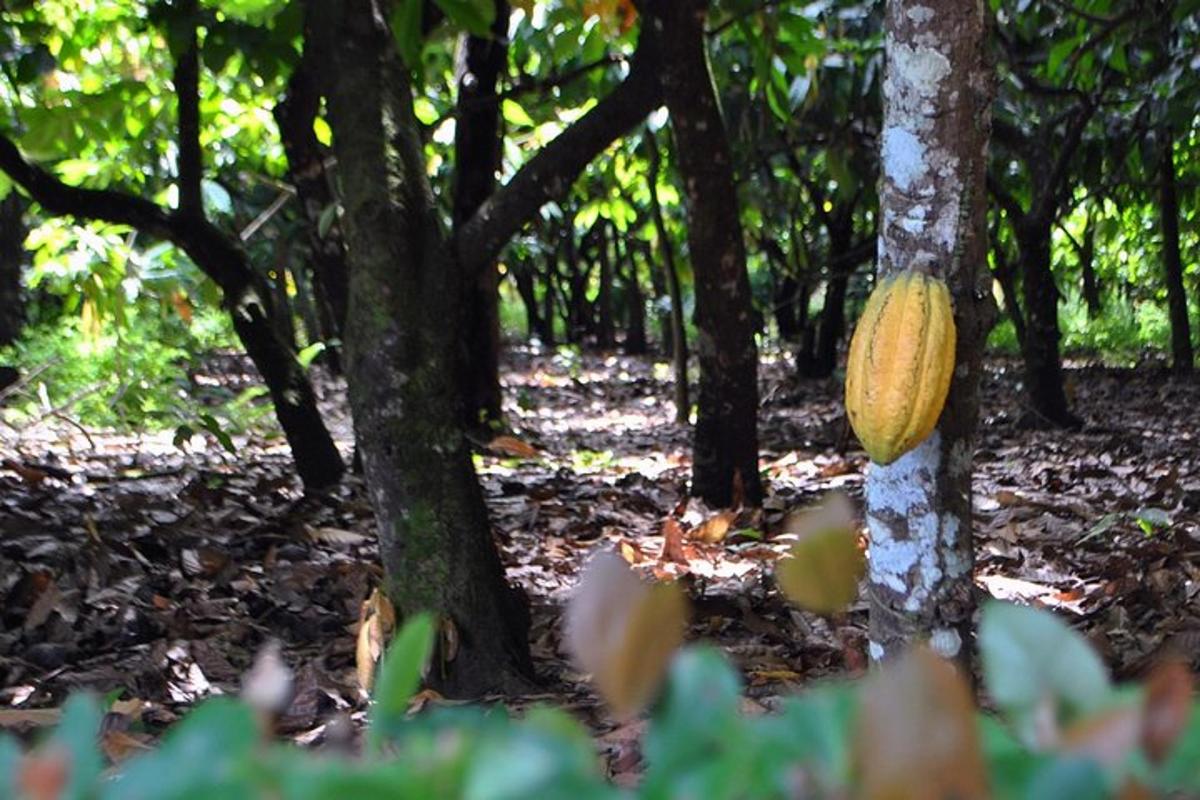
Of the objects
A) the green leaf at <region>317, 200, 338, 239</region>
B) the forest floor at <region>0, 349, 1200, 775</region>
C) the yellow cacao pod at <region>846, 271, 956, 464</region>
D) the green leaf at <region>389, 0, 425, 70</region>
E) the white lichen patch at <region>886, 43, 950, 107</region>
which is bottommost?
the forest floor at <region>0, 349, 1200, 775</region>

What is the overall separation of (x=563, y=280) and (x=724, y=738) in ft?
63.2

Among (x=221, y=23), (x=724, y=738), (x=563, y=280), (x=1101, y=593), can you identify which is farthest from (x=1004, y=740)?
(x=563, y=280)

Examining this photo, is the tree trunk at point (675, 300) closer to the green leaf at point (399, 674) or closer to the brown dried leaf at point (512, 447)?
the brown dried leaf at point (512, 447)

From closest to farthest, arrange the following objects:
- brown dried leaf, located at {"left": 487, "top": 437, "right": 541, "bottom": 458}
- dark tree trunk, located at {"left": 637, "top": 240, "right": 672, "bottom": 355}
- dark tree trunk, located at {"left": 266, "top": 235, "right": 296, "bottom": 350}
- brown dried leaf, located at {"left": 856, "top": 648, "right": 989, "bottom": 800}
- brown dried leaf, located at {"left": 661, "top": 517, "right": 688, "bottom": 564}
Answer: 1. brown dried leaf, located at {"left": 856, "top": 648, "right": 989, "bottom": 800}
2. brown dried leaf, located at {"left": 661, "top": 517, "right": 688, "bottom": 564}
3. brown dried leaf, located at {"left": 487, "top": 437, "right": 541, "bottom": 458}
4. dark tree trunk, located at {"left": 266, "top": 235, "right": 296, "bottom": 350}
5. dark tree trunk, located at {"left": 637, "top": 240, "right": 672, "bottom": 355}

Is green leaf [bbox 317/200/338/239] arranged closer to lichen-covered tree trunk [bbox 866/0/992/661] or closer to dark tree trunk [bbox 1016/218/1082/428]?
lichen-covered tree trunk [bbox 866/0/992/661]

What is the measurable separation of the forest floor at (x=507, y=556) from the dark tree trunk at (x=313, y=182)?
30.0 inches

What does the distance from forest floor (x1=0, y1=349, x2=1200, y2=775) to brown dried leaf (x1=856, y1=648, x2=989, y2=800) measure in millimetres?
421

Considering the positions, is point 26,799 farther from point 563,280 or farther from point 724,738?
point 563,280

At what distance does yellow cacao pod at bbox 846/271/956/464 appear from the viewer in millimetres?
1567

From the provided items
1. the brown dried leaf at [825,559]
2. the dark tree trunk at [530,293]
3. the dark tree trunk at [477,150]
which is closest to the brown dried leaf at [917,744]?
the brown dried leaf at [825,559]

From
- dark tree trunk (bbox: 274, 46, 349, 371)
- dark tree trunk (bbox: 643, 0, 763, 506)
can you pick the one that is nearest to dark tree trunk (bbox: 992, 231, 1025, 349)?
dark tree trunk (bbox: 643, 0, 763, 506)

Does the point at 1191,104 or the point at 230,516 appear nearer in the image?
the point at 230,516

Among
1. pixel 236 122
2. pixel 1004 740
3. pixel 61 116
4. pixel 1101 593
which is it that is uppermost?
pixel 236 122

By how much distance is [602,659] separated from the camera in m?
0.56
